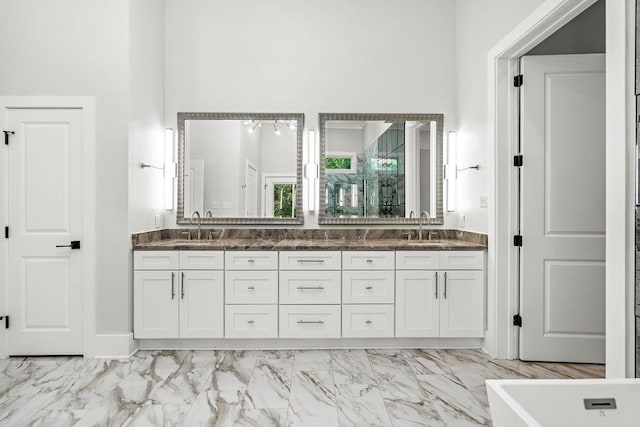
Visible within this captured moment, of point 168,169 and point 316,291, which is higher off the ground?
point 168,169

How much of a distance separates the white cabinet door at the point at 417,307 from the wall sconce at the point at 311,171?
1.14 m

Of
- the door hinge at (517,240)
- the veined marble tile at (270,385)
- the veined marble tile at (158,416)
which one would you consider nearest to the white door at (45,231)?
the veined marble tile at (158,416)

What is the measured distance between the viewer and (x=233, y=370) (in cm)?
304

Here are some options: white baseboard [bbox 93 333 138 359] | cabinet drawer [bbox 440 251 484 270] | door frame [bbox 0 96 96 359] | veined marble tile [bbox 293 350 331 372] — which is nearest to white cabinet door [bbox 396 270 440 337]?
cabinet drawer [bbox 440 251 484 270]

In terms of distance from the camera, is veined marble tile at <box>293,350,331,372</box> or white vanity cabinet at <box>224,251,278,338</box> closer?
veined marble tile at <box>293,350,331,372</box>

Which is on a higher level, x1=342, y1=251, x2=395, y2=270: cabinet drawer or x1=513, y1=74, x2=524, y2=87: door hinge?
x1=513, y1=74, x2=524, y2=87: door hinge

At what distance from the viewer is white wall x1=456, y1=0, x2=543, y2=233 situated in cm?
325

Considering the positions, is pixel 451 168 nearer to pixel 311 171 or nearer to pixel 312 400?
pixel 311 171

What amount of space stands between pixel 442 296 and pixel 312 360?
1192 mm

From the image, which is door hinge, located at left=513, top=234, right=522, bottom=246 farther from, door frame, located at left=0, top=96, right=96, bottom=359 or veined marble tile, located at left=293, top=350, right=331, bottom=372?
door frame, located at left=0, top=96, right=96, bottom=359

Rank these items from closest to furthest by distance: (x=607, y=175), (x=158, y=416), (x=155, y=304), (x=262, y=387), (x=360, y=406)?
(x=607, y=175) → (x=158, y=416) → (x=360, y=406) → (x=262, y=387) → (x=155, y=304)

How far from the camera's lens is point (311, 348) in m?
3.51

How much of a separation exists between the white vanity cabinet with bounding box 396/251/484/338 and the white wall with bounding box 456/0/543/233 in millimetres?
392

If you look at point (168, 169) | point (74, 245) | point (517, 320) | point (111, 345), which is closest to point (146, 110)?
point (168, 169)
